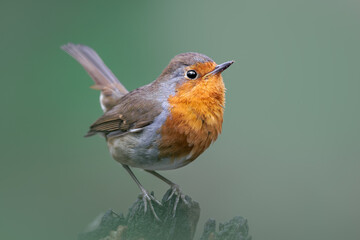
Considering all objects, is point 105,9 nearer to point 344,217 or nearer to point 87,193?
point 87,193

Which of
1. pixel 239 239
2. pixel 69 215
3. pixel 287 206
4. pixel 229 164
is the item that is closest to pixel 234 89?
pixel 229 164

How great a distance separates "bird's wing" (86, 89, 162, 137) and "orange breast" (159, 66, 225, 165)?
227 mm

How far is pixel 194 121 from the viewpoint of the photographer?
4426 mm

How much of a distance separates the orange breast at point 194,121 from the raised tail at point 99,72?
56.3 inches

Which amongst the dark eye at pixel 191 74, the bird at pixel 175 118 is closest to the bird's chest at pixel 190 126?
the bird at pixel 175 118

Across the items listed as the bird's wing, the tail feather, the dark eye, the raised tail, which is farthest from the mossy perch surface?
the tail feather

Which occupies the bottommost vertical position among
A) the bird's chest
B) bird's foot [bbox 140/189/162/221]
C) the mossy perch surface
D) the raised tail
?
the mossy perch surface

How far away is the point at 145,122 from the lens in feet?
15.4

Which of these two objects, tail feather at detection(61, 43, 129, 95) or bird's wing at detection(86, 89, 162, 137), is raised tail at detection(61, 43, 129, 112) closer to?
tail feather at detection(61, 43, 129, 95)

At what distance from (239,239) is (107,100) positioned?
7.66 ft

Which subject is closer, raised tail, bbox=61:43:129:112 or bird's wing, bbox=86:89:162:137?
bird's wing, bbox=86:89:162:137

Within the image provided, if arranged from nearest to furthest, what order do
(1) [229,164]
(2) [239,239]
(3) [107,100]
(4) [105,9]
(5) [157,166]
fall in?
(2) [239,239]
(5) [157,166]
(3) [107,100]
(4) [105,9]
(1) [229,164]

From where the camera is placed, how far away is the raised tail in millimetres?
5820

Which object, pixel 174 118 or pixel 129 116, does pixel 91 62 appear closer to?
pixel 129 116
